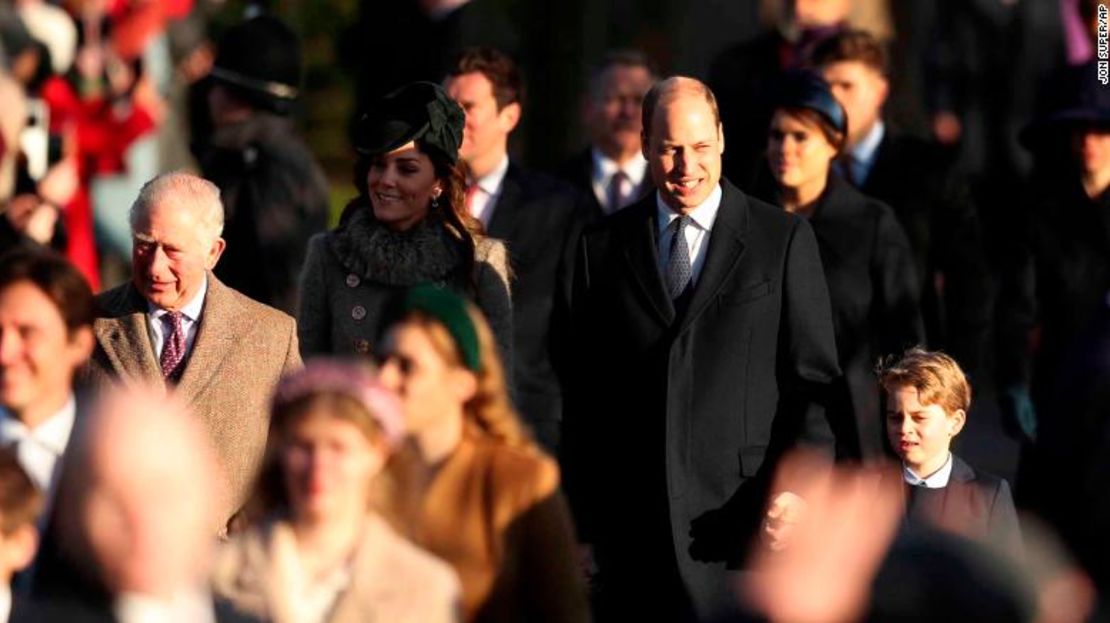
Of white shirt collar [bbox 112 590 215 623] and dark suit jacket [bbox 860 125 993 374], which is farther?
dark suit jacket [bbox 860 125 993 374]

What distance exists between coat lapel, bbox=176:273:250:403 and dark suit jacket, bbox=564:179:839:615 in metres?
1.19

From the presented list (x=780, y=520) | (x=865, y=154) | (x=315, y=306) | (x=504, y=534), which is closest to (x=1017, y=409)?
(x=865, y=154)

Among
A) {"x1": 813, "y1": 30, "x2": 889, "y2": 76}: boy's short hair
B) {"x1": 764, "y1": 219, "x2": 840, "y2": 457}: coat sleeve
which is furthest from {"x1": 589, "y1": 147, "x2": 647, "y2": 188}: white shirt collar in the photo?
{"x1": 764, "y1": 219, "x2": 840, "y2": 457}: coat sleeve

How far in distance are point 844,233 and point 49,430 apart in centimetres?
358

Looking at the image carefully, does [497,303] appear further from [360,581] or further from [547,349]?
[360,581]

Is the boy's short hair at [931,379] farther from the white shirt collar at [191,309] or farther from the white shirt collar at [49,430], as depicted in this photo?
the white shirt collar at [49,430]

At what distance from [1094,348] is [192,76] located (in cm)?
940

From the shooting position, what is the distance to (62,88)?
15.1 metres

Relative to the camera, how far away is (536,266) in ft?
34.6

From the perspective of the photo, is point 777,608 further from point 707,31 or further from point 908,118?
point 707,31

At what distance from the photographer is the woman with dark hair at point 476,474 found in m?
6.70

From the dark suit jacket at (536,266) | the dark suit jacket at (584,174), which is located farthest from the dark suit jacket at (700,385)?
the dark suit jacket at (584,174)

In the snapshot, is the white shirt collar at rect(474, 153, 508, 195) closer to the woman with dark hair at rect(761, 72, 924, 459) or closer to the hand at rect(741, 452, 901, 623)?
the woman with dark hair at rect(761, 72, 924, 459)

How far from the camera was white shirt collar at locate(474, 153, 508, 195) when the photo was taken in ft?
35.5
